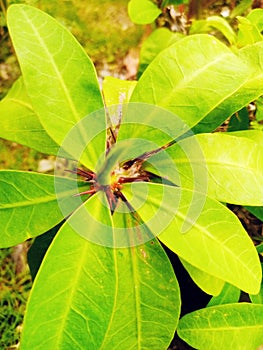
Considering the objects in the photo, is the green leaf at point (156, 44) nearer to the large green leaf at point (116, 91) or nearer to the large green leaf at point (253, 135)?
the large green leaf at point (116, 91)

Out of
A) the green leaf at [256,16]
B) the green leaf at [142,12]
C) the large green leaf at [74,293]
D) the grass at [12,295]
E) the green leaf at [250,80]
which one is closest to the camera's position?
the large green leaf at [74,293]

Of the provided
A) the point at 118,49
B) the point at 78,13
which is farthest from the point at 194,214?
the point at 78,13

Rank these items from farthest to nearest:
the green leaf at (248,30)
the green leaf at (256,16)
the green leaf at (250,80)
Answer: the green leaf at (256,16), the green leaf at (248,30), the green leaf at (250,80)

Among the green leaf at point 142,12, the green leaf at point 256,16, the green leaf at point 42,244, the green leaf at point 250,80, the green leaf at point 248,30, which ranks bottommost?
the green leaf at point 42,244

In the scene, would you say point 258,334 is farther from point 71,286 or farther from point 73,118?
point 73,118

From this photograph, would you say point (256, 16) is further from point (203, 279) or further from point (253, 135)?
point (203, 279)

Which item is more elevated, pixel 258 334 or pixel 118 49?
pixel 118 49

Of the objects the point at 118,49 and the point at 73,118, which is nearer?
the point at 73,118

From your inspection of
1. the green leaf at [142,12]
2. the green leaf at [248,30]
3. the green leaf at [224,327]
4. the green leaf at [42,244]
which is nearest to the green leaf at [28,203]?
the green leaf at [42,244]
